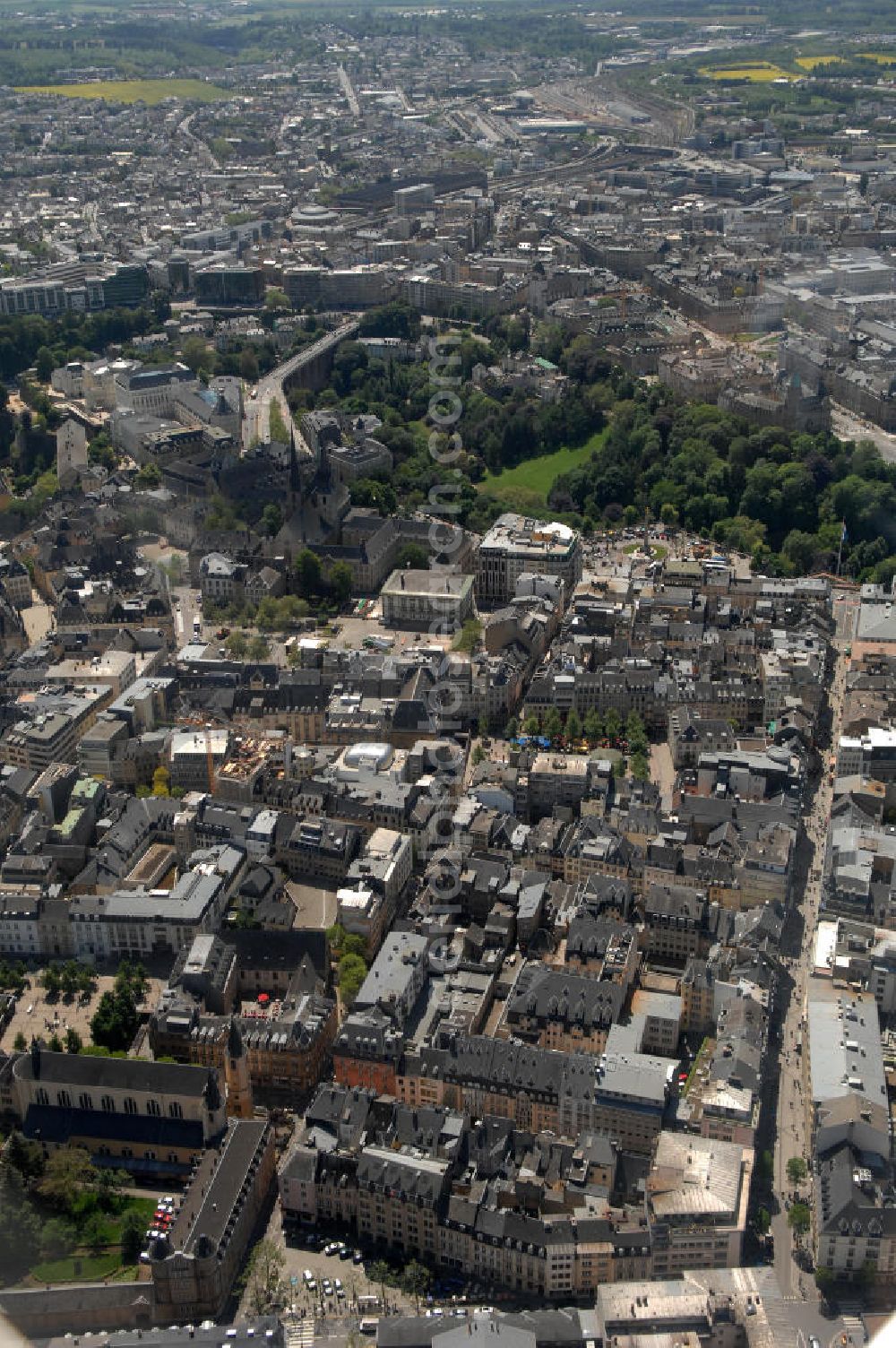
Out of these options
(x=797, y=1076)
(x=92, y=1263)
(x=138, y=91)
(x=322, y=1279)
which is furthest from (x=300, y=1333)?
(x=138, y=91)

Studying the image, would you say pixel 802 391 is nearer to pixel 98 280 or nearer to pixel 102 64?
pixel 98 280

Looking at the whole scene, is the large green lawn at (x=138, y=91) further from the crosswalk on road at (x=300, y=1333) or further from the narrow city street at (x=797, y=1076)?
the crosswalk on road at (x=300, y=1333)

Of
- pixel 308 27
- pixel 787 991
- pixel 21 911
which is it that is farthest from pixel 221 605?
pixel 308 27

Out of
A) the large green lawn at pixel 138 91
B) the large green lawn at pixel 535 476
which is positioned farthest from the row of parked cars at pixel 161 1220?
the large green lawn at pixel 138 91

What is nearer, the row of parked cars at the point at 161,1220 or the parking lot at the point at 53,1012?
the row of parked cars at the point at 161,1220

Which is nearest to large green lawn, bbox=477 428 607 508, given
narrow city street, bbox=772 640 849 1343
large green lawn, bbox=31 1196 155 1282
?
narrow city street, bbox=772 640 849 1343

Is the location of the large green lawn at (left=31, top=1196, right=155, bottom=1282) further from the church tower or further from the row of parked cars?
the church tower

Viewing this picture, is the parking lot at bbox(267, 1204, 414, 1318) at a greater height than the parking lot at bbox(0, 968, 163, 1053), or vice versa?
the parking lot at bbox(267, 1204, 414, 1318)
